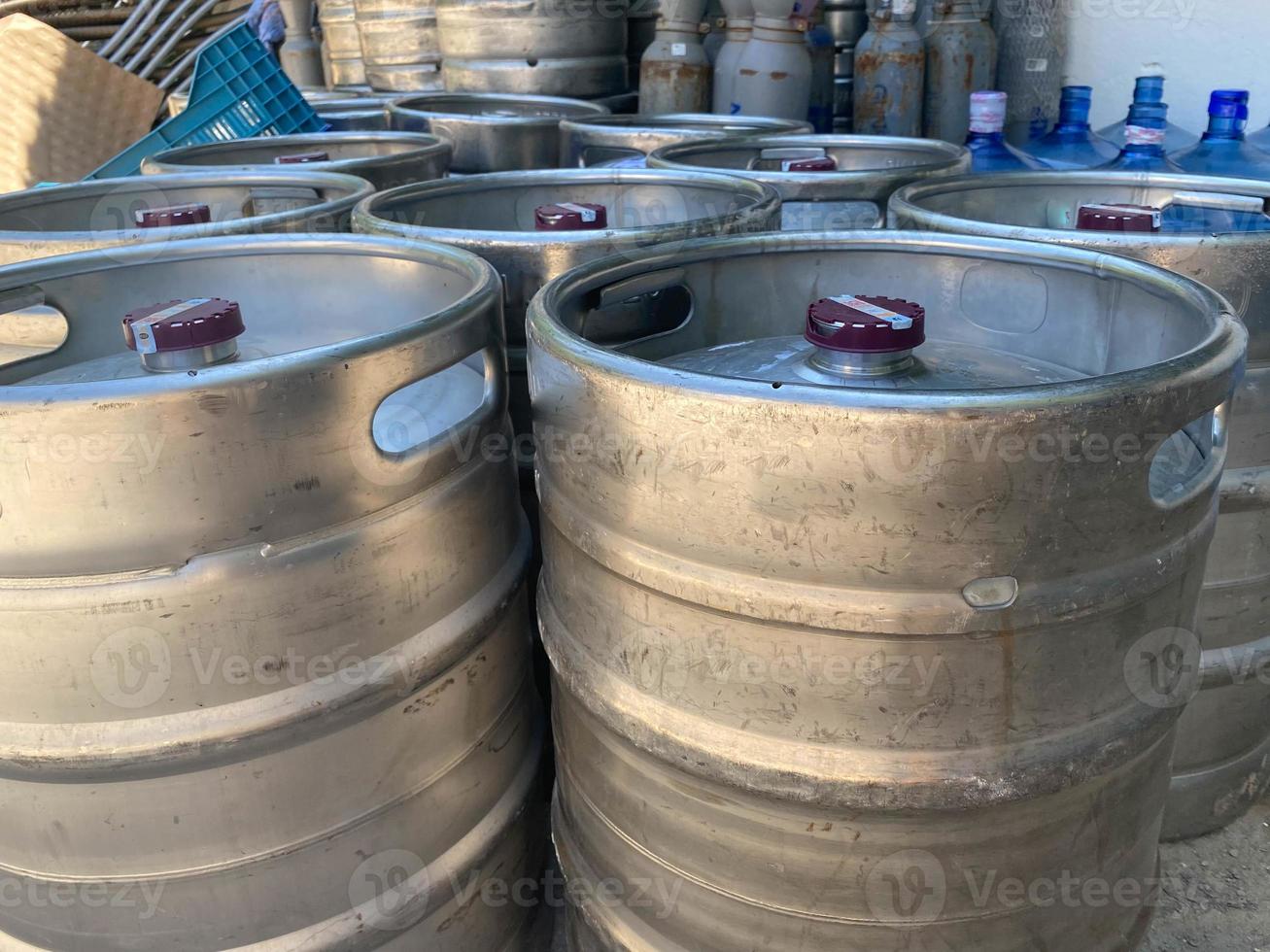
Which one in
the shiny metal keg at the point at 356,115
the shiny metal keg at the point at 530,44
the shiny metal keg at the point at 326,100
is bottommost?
the shiny metal keg at the point at 356,115

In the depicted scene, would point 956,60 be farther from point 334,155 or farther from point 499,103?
point 334,155

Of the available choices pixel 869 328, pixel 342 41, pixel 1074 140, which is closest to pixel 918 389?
pixel 869 328

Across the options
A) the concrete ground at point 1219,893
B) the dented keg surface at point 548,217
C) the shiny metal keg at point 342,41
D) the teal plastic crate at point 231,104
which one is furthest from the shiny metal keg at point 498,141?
the shiny metal keg at point 342,41

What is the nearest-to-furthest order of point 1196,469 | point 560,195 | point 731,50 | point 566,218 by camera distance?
point 1196,469 < point 566,218 < point 560,195 < point 731,50

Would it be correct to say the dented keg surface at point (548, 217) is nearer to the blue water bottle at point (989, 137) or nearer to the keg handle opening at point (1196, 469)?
the keg handle opening at point (1196, 469)

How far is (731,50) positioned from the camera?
304 cm

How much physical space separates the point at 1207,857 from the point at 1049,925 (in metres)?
0.95

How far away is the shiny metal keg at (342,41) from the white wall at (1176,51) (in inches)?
126

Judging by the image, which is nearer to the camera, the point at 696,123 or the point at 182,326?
the point at 182,326

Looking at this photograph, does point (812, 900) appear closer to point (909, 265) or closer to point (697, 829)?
point (697, 829)

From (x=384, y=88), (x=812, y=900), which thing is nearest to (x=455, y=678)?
(x=812, y=900)

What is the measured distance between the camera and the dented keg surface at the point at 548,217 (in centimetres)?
125

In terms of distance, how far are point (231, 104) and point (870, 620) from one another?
2.46 meters

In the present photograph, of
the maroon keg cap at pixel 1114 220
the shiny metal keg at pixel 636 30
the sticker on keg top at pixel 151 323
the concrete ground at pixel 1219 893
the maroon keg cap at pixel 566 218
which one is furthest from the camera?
the shiny metal keg at pixel 636 30
